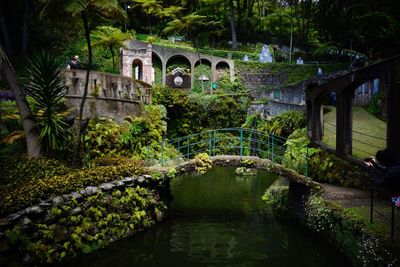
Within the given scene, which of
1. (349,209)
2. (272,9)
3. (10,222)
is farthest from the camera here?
(272,9)

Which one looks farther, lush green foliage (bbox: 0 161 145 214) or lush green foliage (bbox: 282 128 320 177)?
lush green foliage (bbox: 282 128 320 177)

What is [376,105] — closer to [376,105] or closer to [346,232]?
[376,105]

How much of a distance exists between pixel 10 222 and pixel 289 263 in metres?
7.07

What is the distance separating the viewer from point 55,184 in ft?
32.6

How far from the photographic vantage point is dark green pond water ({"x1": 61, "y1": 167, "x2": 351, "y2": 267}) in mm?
9641

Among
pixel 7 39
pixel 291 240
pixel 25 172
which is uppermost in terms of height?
pixel 7 39

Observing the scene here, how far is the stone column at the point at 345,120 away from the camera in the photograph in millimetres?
11023

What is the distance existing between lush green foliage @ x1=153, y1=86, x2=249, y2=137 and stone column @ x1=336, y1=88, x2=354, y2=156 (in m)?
15.1

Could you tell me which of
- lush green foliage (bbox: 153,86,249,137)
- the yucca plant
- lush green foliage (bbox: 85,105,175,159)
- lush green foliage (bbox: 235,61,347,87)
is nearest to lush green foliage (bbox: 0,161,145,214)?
the yucca plant

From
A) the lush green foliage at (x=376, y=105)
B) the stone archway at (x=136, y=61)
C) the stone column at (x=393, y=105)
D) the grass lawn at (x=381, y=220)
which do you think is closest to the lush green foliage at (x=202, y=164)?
the grass lawn at (x=381, y=220)

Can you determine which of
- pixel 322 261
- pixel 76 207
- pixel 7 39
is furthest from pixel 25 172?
pixel 7 39

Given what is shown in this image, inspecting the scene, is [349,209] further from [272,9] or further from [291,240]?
[272,9]

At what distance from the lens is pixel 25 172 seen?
10.5 m

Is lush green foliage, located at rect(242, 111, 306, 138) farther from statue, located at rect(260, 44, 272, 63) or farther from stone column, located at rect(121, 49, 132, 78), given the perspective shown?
statue, located at rect(260, 44, 272, 63)
